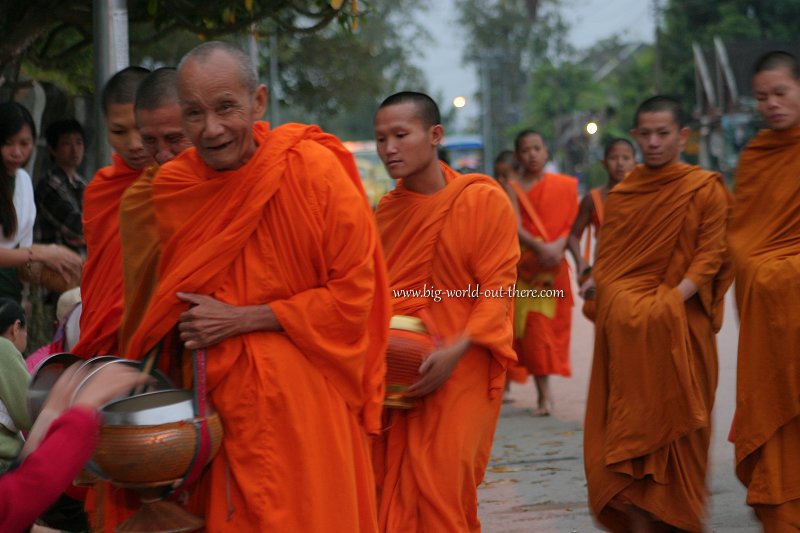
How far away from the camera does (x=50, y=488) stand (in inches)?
121

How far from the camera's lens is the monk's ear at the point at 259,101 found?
410cm

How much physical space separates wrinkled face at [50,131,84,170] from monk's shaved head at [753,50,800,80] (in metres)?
4.11

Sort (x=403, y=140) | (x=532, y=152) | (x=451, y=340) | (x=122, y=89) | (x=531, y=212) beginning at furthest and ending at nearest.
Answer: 1. (x=532, y=152)
2. (x=531, y=212)
3. (x=403, y=140)
4. (x=451, y=340)
5. (x=122, y=89)

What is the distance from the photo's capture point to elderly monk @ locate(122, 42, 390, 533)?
384cm

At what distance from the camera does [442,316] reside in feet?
17.7

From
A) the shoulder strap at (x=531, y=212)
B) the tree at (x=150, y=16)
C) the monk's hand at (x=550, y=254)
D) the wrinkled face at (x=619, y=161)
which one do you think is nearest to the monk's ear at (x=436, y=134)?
the tree at (x=150, y=16)

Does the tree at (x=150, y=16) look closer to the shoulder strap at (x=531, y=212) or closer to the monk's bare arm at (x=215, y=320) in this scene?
the shoulder strap at (x=531, y=212)

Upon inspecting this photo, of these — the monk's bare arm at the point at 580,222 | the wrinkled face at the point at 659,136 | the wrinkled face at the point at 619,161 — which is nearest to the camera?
the wrinkled face at the point at 659,136

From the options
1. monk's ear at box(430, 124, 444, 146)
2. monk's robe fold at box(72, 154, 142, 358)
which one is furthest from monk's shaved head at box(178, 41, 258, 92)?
monk's ear at box(430, 124, 444, 146)

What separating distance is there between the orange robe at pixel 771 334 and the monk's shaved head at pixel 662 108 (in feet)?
2.19

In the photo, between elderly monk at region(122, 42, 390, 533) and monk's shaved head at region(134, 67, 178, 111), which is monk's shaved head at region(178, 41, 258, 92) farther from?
monk's shaved head at region(134, 67, 178, 111)

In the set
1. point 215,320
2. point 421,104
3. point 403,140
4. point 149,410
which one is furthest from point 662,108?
point 149,410

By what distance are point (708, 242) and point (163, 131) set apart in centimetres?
288

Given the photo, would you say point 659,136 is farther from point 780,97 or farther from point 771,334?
point 771,334
